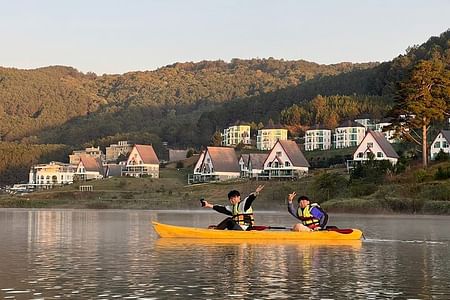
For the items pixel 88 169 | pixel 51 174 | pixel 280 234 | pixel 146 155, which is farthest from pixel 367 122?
pixel 280 234

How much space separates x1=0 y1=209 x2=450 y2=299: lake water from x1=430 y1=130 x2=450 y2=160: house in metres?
63.3

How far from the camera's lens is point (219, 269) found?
17625 millimetres

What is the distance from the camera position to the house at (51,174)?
143m

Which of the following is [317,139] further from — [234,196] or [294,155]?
[234,196]

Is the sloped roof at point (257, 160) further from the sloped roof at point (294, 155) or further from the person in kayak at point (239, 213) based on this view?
the person in kayak at point (239, 213)

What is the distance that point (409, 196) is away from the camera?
54.3m

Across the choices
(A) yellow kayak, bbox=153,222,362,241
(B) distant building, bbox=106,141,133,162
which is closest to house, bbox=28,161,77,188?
(B) distant building, bbox=106,141,133,162

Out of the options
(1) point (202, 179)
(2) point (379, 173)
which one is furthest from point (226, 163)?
(2) point (379, 173)

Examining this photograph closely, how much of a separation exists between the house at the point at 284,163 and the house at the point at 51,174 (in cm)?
5237

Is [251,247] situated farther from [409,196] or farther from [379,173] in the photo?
[379,173]

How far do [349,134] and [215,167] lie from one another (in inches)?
1278

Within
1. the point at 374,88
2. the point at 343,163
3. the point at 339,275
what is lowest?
the point at 339,275

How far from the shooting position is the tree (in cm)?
6153

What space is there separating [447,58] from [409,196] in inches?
4397
